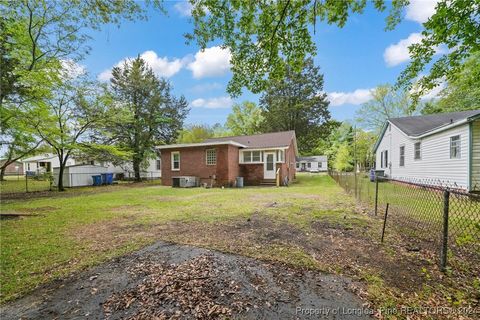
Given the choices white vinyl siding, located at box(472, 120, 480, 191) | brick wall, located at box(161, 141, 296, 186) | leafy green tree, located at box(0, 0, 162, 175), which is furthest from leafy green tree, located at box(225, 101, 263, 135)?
white vinyl siding, located at box(472, 120, 480, 191)

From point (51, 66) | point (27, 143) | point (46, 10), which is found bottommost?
point (27, 143)

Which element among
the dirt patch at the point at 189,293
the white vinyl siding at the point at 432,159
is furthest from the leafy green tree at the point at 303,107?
the dirt patch at the point at 189,293

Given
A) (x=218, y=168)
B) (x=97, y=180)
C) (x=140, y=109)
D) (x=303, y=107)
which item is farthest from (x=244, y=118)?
(x=97, y=180)

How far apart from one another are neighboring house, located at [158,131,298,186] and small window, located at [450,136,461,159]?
8520mm

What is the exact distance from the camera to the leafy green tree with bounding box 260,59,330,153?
29.0m

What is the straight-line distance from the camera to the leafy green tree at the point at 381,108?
27812 mm

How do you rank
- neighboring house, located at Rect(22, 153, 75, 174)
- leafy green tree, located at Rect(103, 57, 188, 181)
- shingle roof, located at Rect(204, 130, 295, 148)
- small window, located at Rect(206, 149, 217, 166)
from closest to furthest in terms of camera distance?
small window, located at Rect(206, 149, 217, 166) → shingle roof, located at Rect(204, 130, 295, 148) → leafy green tree, located at Rect(103, 57, 188, 181) → neighboring house, located at Rect(22, 153, 75, 174)

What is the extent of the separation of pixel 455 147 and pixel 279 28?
9372 millimetres

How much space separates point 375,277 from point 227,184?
498 inches

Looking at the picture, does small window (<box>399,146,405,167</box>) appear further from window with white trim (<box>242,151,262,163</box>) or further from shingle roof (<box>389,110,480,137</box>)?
window with white trim (<box>242,151,262,163</box>)

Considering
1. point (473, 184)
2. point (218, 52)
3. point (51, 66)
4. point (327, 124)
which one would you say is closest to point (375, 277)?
point (218, 52)

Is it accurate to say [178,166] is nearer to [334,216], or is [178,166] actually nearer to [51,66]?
[51,66]

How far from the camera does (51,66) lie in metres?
9.20

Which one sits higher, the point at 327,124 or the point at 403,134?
the point at 327,124
